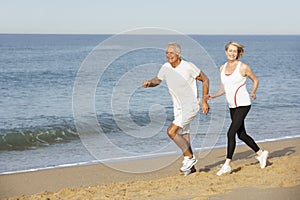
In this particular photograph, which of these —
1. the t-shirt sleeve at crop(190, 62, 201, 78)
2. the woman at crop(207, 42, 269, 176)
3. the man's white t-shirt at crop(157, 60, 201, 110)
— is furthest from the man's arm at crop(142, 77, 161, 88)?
the woman at crop(207, 42, 269, 176)

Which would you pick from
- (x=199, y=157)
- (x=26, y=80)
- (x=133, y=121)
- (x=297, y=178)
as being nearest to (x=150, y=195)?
(x=297, y=178)

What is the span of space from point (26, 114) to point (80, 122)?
11.7 ft

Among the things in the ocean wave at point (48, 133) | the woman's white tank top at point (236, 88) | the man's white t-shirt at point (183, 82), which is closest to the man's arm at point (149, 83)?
the man's white t-shirt at point (183, 82)

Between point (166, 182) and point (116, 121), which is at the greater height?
point (166, 182)

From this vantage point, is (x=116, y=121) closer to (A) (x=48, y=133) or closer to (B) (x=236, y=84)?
(A) (x=48, y=133)

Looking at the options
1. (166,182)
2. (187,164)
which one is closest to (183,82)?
(187,164)

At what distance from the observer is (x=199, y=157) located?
34.1ft

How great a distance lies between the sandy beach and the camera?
6441 mm

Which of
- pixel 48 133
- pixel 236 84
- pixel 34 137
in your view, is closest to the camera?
pixel 236 84

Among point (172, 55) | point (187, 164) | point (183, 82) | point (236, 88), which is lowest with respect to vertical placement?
point (187, 164)

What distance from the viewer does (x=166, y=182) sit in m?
7.41

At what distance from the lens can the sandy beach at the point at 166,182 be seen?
254 inches

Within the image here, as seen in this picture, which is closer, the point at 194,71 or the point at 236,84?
the point at 194,71

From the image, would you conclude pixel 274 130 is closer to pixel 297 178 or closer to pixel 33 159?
pixel 33 159
